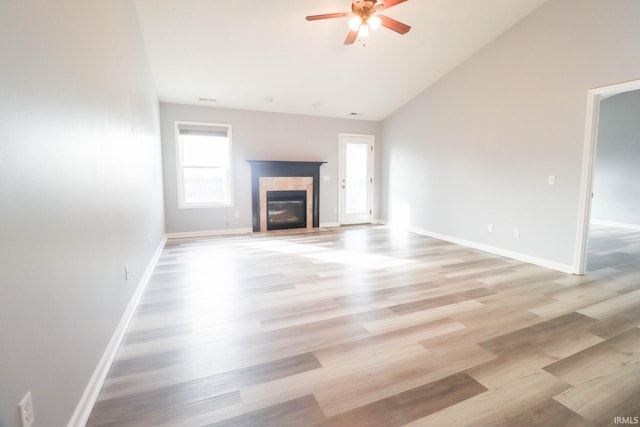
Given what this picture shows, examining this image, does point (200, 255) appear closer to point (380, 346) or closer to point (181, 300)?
point (181, 300)

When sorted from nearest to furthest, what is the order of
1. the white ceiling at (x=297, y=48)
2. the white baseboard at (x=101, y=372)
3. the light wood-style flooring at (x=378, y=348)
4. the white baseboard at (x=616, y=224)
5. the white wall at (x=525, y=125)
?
the white baseboard at (x=101, y=372), the light wood-style flooring at (x=378, y=348), the white wall at (x=525, y=125), the white ceiling at (x=297, y=48), the white baseboard at (x=616, y=224)

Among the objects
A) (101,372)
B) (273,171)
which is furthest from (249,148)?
(101,372)

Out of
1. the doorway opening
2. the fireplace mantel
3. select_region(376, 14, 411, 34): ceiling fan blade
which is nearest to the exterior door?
the fireplace mantel

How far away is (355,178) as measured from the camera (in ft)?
23.5

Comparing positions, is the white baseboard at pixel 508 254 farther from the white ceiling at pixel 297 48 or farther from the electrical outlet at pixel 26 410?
the electrical outlet at pixel 26 410

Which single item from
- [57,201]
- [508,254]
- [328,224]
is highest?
[57,201]

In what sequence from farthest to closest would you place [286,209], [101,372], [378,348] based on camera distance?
[286,209] → [378,348] → [101,372]

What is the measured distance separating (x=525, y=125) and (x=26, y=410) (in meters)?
5.28

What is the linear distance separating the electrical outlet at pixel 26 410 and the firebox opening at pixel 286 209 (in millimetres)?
5281

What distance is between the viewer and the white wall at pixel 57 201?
0.95m

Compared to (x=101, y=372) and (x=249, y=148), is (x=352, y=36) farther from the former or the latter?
(x=101, y=372)

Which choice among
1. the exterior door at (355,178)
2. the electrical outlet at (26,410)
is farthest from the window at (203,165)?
the electrical outlet at (26,410)

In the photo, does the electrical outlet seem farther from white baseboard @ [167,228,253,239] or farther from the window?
the window

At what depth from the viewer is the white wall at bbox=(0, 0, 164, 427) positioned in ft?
3.12
